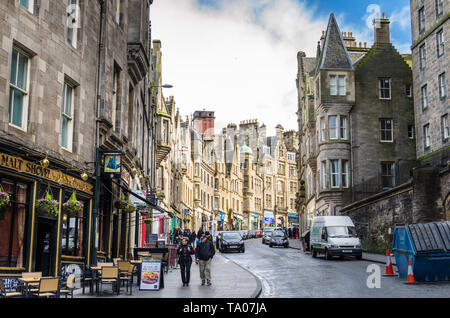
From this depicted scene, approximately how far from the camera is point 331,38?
4450 centimetres

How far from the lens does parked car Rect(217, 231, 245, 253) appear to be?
134 ft

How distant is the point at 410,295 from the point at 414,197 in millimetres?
16958

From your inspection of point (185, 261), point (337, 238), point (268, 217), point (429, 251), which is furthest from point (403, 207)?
point (268, 217)

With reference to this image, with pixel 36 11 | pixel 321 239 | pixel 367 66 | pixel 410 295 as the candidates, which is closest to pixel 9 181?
pixel 36 11

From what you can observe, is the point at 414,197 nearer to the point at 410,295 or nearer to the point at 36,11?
the point at 410,295

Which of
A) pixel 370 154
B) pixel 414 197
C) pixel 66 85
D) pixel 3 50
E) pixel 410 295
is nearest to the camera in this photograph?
pixel 3 50

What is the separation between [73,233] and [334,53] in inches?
1277

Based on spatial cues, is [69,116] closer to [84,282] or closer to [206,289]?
[84,282]

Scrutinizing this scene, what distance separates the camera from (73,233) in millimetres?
17266

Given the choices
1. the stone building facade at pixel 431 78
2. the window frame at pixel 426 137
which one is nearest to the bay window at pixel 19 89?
the stone building facade at pixel 431 78

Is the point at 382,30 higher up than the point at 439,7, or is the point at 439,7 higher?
the point at 382,30

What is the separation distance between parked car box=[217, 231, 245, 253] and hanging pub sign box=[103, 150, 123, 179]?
76.5 feet

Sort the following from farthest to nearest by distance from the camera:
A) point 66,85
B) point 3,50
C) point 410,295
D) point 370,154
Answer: point 370,154, point 66,85, point 410,295, point 3,50

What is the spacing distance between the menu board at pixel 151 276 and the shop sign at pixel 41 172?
3.52 meters
